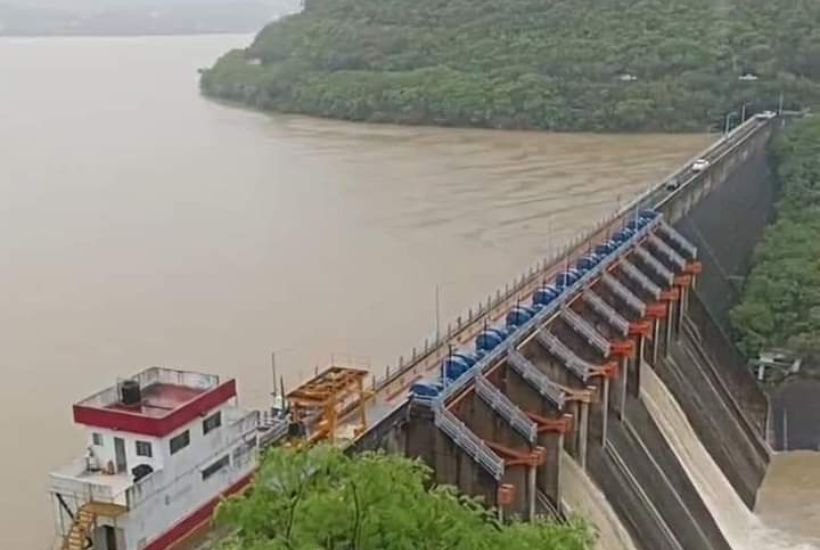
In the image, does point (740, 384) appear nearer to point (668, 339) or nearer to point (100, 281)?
point (668, 339)

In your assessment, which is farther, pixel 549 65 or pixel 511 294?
pixel 549 65

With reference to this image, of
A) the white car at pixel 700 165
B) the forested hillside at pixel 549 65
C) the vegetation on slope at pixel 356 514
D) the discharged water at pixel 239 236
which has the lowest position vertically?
the discharged water at pixel 239 236

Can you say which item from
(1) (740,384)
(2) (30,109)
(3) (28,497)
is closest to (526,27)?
(2) (30,109)

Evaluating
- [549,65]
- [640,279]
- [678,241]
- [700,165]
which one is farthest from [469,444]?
[549,65]

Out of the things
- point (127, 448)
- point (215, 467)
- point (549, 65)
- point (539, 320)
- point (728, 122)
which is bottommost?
point (215, 467)

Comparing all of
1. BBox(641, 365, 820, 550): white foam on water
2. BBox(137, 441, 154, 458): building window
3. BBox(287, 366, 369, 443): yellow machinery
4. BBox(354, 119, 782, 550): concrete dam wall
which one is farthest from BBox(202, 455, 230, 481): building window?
BBox(641, 365, 820, 550): white foam on water

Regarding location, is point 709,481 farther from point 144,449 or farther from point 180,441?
point 144,449

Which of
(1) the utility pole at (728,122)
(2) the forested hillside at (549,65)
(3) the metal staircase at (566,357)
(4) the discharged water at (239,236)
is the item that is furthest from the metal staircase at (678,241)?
(2) the forested hillside at (549,65)

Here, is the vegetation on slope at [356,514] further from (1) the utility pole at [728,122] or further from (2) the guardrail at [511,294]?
(1) the utility pole at [728,122]
